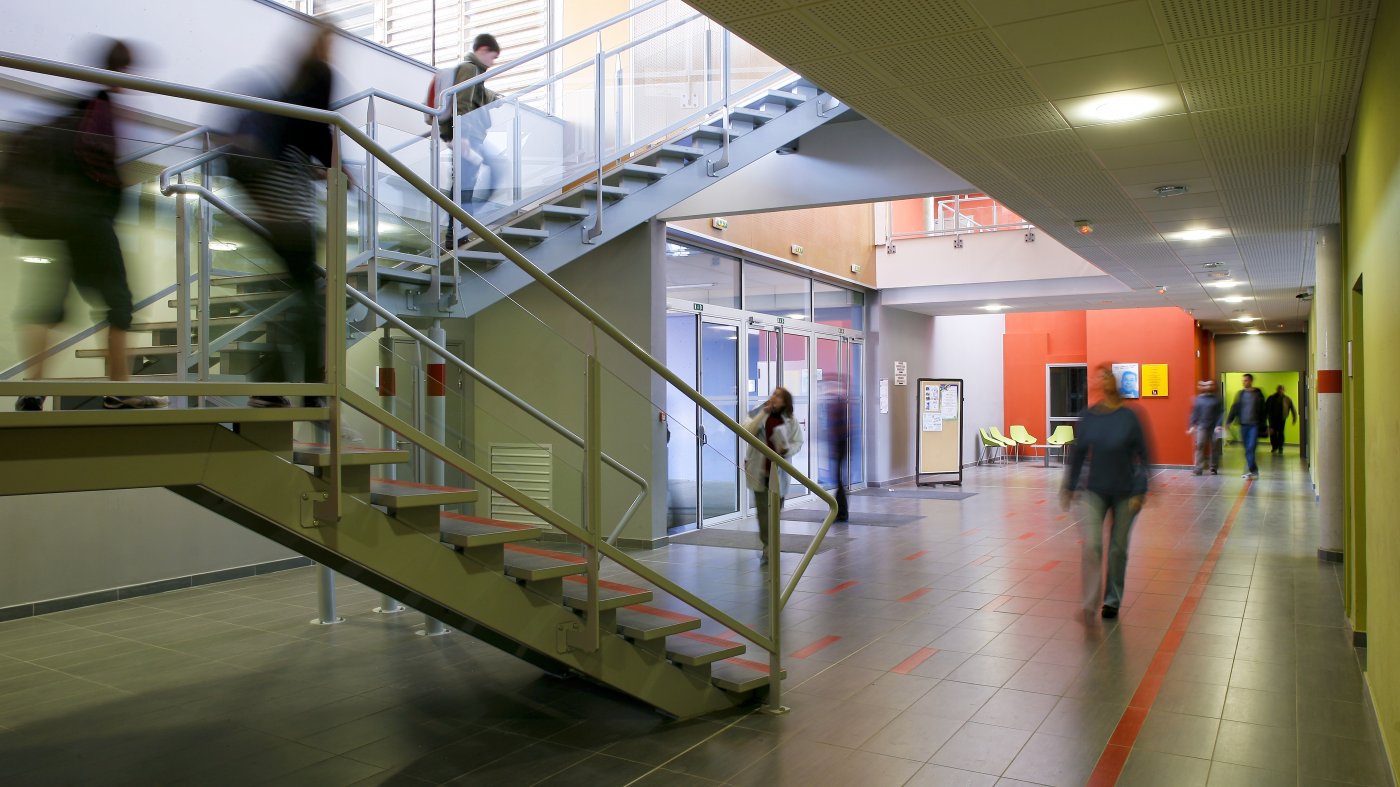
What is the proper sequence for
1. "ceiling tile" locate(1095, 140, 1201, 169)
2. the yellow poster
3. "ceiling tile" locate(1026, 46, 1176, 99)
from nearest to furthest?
"ceiling tile" locate(1026, 46, 1176, 99) → "ceiling tile" locate(1095, 140, 1201, 169) → the yellow poster

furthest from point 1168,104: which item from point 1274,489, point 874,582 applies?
point 1274,489

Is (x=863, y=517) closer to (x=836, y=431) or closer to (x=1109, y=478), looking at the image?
(x=836, y=431)

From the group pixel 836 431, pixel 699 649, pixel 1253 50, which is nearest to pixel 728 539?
pixel 836 431

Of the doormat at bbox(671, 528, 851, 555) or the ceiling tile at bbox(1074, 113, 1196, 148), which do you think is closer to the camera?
the ceiling tile at bbox(1074, 113, 1196, 148)

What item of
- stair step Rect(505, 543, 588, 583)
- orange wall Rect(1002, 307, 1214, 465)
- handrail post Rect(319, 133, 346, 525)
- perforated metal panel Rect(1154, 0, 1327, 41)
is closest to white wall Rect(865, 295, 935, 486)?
orange wall Rect(1002, 307, 1214, 465)

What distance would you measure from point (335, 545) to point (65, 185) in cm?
137

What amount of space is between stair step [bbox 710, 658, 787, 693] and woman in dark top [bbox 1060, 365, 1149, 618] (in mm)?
2722

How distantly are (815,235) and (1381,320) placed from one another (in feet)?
31.0

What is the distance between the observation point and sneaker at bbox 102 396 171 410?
9.48ft

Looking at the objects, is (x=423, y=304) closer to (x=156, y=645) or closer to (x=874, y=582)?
(x=156, y=645)

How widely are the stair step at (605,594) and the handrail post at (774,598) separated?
2.31 feet

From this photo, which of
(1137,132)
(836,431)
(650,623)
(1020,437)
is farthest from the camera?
(1020,437)

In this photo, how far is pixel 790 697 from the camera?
476 cm

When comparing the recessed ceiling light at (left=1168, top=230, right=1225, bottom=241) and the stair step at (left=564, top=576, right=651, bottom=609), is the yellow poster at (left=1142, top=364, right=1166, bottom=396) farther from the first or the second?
the stair step at (left=564, top=576, right=651, bottom=609)
